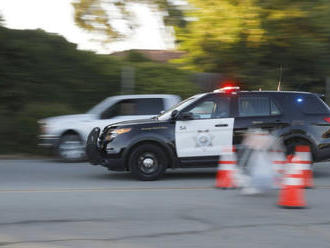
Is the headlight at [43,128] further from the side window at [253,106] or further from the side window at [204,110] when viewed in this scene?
the side window at [253,106]

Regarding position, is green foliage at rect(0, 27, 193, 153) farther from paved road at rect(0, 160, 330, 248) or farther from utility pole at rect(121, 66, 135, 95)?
paved road at rect(0, 160, 330, 248)

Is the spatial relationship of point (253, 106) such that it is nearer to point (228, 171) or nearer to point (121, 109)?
point (228, 171)

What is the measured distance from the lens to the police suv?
33.0 feet

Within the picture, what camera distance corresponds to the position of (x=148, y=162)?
10.1 meters

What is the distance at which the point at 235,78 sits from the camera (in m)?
19.2

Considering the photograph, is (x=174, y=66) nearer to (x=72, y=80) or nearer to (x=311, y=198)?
(x=72, y=80)

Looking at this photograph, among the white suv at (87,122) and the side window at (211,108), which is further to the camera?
the white suv at (87,122)

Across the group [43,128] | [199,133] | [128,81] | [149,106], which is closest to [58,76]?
[128,81]

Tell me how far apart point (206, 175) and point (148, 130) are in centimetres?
184

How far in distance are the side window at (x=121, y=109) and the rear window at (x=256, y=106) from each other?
3.97 metres

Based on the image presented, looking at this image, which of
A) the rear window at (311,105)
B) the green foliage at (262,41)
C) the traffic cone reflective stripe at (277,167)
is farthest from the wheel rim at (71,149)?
the green foliage at (262,41)

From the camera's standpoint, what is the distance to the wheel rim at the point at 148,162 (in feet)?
33.1

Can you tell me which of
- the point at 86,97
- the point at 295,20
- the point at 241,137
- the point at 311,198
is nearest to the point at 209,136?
the point at 241,137

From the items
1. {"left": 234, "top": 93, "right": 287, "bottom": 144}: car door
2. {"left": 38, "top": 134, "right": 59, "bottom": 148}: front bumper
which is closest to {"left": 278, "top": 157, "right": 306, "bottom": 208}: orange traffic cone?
{"left": 234, "top": 93, "right": 287, "bottom": 144}: car door
